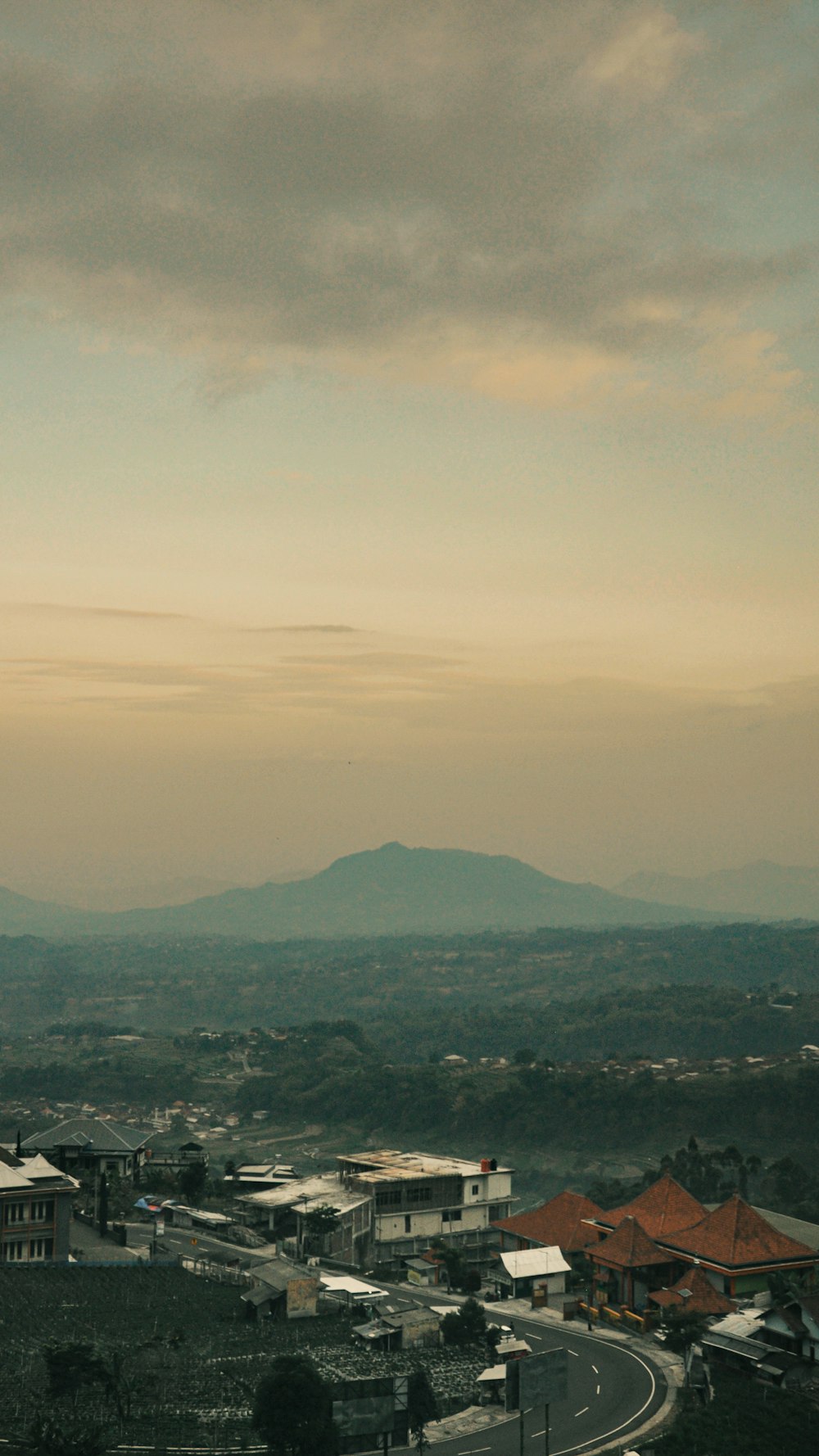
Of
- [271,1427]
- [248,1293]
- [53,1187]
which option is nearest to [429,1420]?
[271,1427]

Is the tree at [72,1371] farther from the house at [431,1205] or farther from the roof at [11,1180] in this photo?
the house at [431,1205]

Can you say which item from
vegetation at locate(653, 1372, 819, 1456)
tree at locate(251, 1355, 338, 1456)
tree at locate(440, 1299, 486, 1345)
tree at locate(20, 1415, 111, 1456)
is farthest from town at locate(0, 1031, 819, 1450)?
tree at locate(251, 1355, 338, 1456)

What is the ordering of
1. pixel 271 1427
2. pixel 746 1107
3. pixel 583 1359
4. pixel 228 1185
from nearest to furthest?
pixel 271 1427 → pixel 583 1359 → pixel 228 1185 → pixel 746 1107

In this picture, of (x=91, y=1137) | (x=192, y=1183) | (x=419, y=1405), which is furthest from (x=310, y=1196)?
(x=419, y=1405)

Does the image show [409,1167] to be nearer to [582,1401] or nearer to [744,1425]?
[582,1401]

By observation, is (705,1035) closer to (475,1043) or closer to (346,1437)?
(475,1043)

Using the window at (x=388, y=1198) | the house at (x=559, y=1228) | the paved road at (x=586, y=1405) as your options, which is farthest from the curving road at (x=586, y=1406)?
the window at (x=388, y=1198)

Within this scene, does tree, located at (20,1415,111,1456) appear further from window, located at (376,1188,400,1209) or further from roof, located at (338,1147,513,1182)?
roof, located at (338,1147,513,1182)
